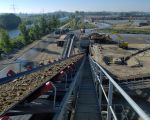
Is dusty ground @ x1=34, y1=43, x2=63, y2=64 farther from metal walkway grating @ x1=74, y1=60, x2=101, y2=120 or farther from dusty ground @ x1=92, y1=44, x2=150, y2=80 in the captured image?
metal walkway grating @ x1=74, y1=60, x2=101, y2=120

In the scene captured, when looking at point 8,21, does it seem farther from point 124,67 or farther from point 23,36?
point 124,67

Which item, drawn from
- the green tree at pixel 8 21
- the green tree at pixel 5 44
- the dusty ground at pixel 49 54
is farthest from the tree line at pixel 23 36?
the green tree at pixel 8 21

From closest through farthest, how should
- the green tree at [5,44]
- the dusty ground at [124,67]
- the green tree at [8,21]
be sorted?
1. the dusty ground at [124,67]
2. the green tree at [5,44]
3. the green tree at [8,21]

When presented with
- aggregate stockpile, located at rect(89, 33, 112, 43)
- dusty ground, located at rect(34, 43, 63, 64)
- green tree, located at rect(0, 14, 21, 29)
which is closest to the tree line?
dusty ground, located at rect(34, 43, 63, 64)

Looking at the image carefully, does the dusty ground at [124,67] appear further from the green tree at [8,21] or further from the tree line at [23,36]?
the green tree at [8,21]

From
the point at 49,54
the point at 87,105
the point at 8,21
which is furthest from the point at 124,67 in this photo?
the point at 8,21

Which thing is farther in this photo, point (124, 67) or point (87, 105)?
point (124, 67)

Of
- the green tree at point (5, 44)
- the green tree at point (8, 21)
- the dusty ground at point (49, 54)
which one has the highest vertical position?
the green tree at point (5, 44)

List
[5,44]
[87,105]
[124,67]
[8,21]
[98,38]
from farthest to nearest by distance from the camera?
[8,21], [98,38], [5,44], [124,67], [87,105]

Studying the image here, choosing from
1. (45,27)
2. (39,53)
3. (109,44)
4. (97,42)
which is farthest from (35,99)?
(45,27)

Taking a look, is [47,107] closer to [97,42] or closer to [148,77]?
[148,77]

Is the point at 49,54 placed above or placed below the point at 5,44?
below
